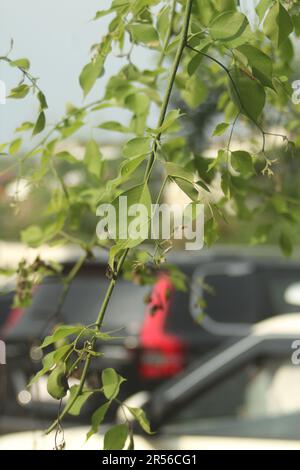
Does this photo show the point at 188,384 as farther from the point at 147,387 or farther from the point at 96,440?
the point at 147,387

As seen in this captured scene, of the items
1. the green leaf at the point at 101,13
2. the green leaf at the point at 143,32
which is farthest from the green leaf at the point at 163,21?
the green leaf at the point at 101,13

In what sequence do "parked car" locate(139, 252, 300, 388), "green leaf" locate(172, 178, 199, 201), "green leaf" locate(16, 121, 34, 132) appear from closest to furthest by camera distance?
"green leaf" locate(172, 178, 199, 201) < "green leaf" locate(16, 121, 34, 132) < "parked car" locate(139, 252, 300, 388)

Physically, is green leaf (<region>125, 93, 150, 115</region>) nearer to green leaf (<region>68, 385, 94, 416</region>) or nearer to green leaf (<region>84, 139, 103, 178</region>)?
green leaf (<region>84, 139, 103, 178</region>)

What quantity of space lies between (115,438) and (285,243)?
962mm

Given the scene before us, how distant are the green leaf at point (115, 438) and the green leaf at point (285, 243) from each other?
0.93 metres

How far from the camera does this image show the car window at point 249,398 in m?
4.98

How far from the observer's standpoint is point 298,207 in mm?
2953

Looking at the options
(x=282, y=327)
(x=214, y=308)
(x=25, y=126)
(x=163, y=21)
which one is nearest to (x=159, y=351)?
(x=214, y=308)

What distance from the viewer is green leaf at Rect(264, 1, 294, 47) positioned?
197 cm

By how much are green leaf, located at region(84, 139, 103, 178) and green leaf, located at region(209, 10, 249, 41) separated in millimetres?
891

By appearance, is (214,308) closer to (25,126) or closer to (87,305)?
(87,305)

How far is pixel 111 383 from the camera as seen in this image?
81.9 inches

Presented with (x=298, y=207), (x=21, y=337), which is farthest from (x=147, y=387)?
(x=298, y=207)

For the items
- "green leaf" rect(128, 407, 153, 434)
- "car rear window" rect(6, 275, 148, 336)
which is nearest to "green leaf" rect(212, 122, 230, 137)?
"green leaf" rect(128, 407, 153, 434)
